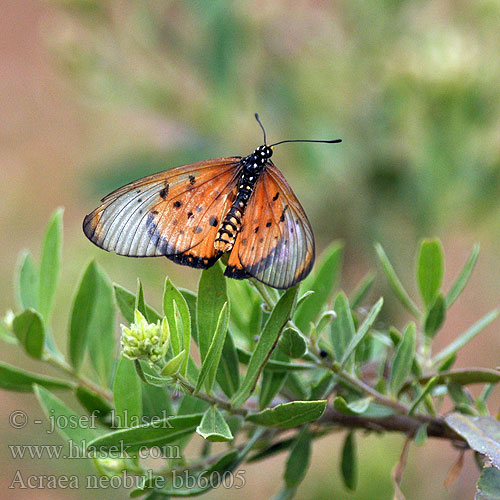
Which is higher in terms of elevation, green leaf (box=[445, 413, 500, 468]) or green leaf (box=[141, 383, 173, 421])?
green leaf (box=[445, 413, 500, 468])

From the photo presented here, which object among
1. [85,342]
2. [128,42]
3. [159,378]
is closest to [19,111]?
[128,42]

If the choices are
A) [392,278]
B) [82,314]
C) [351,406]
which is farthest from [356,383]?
[82,314]

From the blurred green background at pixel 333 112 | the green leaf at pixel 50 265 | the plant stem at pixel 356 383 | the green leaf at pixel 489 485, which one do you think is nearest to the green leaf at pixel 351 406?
the plant stem at pixel 356 383

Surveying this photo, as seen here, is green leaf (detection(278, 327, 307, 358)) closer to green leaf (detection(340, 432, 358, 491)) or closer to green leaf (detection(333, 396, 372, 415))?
green leaf (detection(333, 396, 372, 415))

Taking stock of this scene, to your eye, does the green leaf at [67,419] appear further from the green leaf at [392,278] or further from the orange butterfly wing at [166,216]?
the green leaf at [392,278]

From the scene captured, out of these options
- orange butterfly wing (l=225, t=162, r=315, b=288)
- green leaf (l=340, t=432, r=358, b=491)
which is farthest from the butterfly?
green leaf (l=340, t=432, r=358, b=491)

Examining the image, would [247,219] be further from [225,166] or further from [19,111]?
[19,111]
